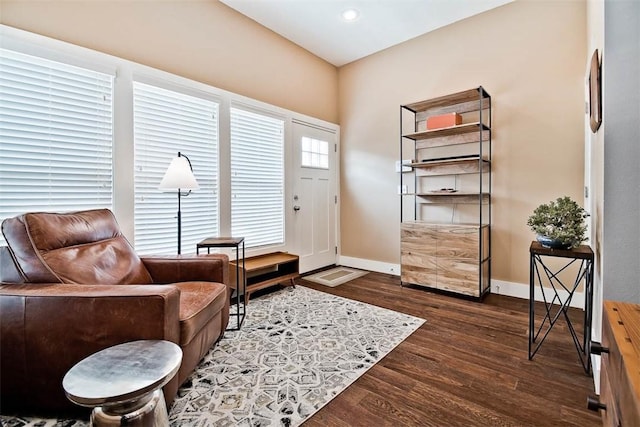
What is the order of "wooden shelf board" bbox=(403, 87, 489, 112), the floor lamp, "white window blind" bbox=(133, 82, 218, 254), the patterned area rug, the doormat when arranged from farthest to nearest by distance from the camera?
1. the doormat
2. "wooden shelf board" bbox=(403, 87, 489, 112)
3. "white window blind" bbox=(133, 82, 218, 254)
4. the floor lamp
5. the patterned area rug

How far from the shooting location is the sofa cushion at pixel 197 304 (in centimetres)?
159

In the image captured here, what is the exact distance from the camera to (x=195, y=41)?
9.90ft

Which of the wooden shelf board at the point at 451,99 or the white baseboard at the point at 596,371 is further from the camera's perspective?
the wooden shelf board at the point at 451,99

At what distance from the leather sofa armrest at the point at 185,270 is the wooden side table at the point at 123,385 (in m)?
0.99

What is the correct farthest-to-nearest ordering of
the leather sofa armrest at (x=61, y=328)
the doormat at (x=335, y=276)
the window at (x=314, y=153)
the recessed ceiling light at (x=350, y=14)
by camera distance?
the window at (x=314, y=153), the doormat at (x=335, y=276), the recessed ceiling light at (x=350, y=14), the leather sofa armrest at (x=61, y=328)

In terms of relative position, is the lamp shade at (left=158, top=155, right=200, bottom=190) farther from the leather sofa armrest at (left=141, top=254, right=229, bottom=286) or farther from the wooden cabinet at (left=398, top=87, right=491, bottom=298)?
the wooden cabinet at (left=398, top=87, right=491, bottom=298)

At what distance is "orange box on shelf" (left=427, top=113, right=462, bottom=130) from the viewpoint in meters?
3.30

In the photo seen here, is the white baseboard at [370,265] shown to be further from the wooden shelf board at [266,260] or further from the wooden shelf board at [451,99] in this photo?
the wooden shelf board at [451,99]

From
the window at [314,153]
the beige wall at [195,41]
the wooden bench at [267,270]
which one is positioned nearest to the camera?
the beige wall at [195,41]

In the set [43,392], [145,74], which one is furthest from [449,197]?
[43,392]

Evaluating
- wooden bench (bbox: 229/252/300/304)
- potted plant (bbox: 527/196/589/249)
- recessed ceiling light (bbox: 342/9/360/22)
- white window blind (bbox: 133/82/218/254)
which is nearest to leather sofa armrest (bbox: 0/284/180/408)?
white window blind (bbox: 133/82/218/254)

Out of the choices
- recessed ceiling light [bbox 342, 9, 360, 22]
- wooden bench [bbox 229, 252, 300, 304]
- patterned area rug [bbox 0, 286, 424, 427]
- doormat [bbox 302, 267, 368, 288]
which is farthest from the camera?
doormat [bbox 302, 267, 368, 288]

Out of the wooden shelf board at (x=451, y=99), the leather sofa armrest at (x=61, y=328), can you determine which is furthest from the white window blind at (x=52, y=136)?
the wooden shelf board at (x=451, y=99)

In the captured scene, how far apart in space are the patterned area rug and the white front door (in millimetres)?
1345
